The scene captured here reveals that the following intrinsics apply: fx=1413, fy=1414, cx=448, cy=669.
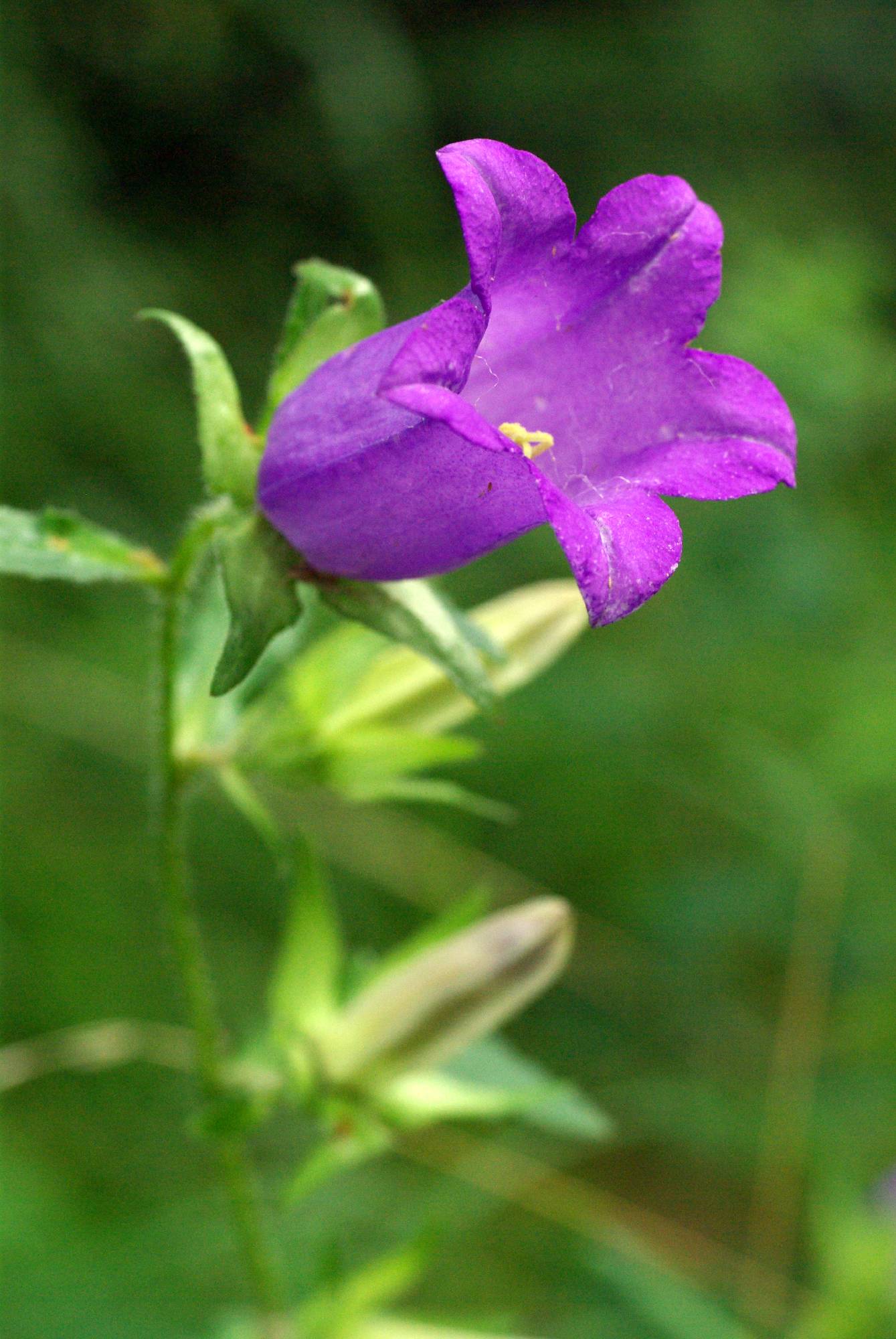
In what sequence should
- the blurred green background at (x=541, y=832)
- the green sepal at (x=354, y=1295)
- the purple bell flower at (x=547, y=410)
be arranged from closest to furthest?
the purple bell flower at (x=547, y=410), the green sepal at (x=354, y=1295), the blurred green background at (x=541, y=832)

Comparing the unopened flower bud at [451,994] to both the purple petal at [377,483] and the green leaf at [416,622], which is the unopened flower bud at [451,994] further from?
the purple petal at [377,483]

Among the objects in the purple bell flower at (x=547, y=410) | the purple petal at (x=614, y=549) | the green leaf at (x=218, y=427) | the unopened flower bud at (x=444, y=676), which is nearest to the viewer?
the purple petal at (x=614, y=549)

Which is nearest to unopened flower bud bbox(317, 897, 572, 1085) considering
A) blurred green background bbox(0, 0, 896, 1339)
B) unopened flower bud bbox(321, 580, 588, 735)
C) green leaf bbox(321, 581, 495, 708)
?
unopened flower bud bbox(321, 580, 588, 735)

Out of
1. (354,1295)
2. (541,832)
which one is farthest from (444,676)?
(541,832)

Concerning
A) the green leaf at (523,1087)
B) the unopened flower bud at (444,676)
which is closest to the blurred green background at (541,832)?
the green leaf at (523,1087)

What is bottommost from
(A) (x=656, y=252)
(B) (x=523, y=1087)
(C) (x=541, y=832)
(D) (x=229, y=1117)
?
(C) (x=541, y=832)

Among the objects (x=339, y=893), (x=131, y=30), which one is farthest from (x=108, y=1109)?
(x=131, y=30)

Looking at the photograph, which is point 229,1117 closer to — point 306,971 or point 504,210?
point 306,971

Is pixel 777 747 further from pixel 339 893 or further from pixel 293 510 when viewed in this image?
pixel 293 510
